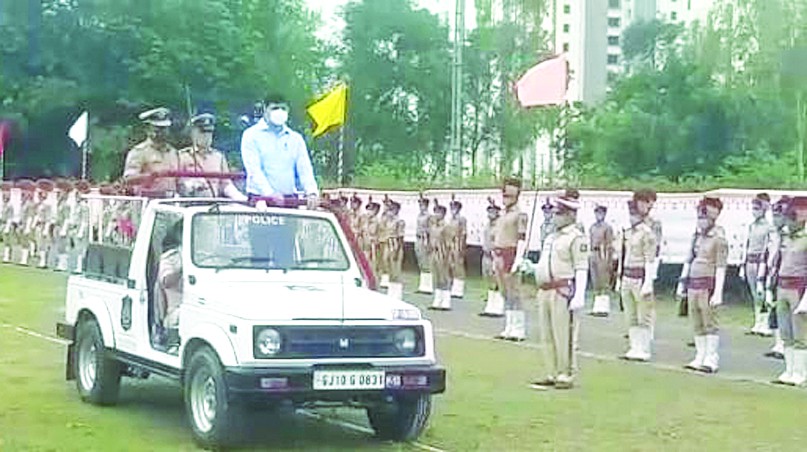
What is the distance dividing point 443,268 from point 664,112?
2513 centimetres

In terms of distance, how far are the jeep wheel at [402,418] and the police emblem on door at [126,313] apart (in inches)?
83.9

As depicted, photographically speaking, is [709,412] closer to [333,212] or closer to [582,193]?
[333,212]

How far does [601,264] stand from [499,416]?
1227 cm

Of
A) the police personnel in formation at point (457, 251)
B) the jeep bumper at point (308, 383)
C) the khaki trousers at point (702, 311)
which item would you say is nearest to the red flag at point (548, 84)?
the khaki trousers at point (702, 311)

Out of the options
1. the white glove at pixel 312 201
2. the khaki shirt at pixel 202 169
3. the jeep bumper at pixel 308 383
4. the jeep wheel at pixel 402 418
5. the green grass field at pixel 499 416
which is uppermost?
the khaki shirt at pixel 202 169

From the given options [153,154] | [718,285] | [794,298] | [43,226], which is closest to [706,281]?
[718,285]

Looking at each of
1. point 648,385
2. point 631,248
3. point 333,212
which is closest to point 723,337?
point 631,248

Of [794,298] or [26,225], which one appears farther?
[26,225]

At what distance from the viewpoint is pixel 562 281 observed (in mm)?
15375

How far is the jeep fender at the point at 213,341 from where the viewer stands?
38.0 feet

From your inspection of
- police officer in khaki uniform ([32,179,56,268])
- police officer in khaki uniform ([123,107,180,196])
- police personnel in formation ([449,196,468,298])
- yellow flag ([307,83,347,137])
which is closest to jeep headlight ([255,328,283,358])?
police officer in khaki uniform ([123,107,180,196])

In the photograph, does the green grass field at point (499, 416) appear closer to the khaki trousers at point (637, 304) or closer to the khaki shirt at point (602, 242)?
the khaki trousers at point (637, 304)

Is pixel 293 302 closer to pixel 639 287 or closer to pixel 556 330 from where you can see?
pixel 556 330

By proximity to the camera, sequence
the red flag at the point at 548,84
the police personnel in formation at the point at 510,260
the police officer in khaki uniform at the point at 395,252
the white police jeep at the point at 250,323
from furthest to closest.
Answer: the police officer in khaki uniform at the point at 395,252 → the police personnel in formation at the point at 510,260 → the red flag at the point at 548,84 → the white police jeep at the point at 250,323
